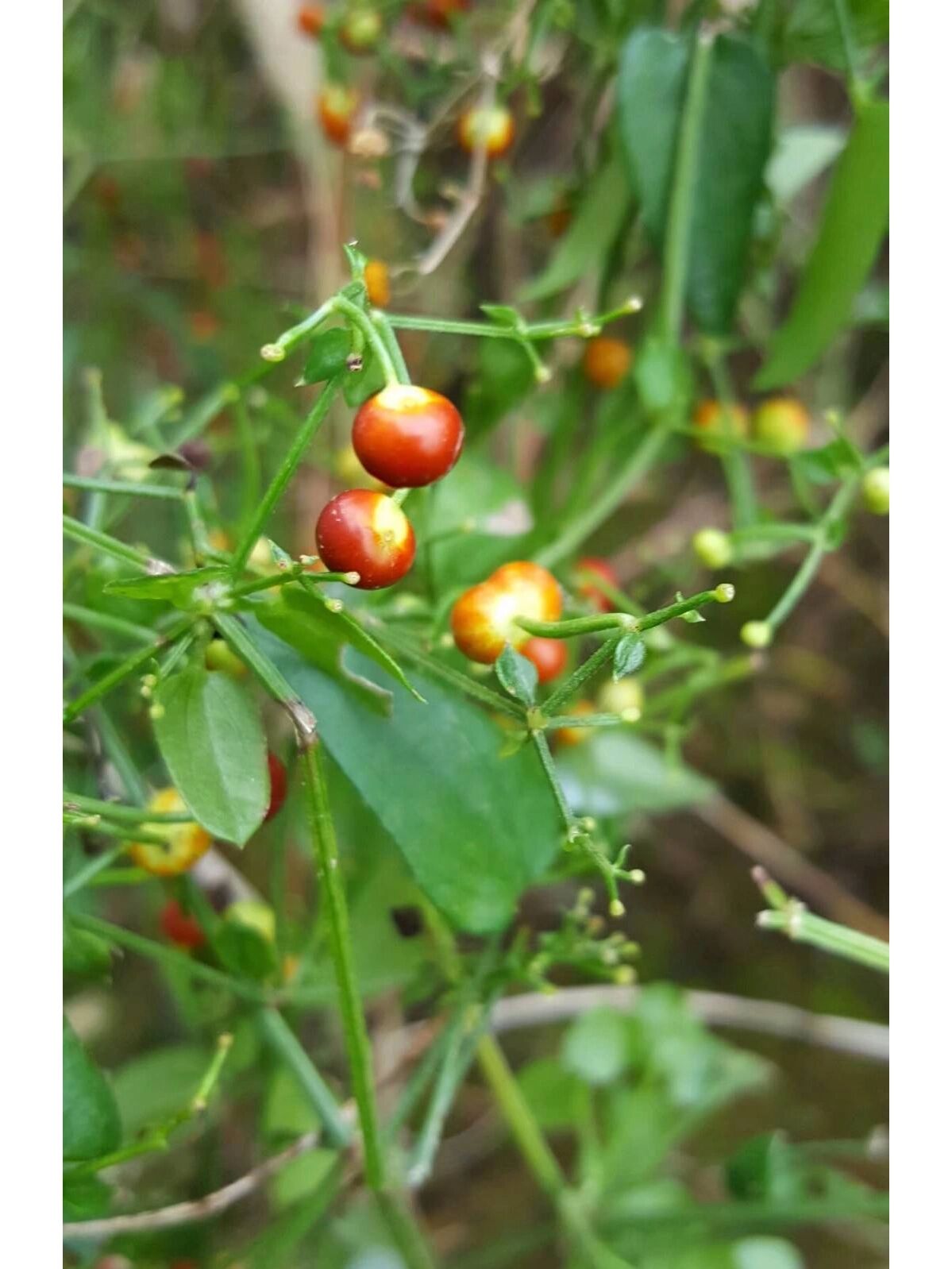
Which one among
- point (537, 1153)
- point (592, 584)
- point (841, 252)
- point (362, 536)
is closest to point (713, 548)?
point (592, 584)

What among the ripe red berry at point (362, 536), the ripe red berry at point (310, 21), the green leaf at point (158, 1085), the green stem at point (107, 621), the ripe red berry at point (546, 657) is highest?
the ripe red berry at point (310, 21)

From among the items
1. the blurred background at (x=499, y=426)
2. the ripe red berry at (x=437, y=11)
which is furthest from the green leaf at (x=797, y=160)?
the ripe red berry at (x=437, y=11)

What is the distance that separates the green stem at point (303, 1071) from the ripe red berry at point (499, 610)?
0.23 metres

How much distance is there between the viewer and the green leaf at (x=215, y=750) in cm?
36

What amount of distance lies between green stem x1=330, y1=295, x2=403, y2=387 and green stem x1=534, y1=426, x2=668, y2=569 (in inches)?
10.0

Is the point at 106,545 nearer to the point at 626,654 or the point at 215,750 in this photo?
the point at 215,750

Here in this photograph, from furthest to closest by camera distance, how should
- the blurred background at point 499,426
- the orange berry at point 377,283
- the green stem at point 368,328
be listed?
the blurred background at point 499,426, the orange berry at point 377,283, the green stem at point 368,328

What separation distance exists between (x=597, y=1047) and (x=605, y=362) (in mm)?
418

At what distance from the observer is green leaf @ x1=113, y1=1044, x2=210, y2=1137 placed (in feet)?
1.99

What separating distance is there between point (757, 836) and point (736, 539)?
18.5 inches

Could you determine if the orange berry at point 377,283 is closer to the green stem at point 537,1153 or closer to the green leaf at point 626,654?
the green leaf at point 626,654

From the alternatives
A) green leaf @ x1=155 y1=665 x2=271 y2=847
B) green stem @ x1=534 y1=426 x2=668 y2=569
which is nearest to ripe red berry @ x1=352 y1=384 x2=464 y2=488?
green leaf @ x1=155 y1=665 x2=271 y2=847

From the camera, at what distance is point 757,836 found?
96cm

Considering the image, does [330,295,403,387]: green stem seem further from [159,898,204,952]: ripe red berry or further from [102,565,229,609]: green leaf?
[159,898,204,952]: ripe red berry
